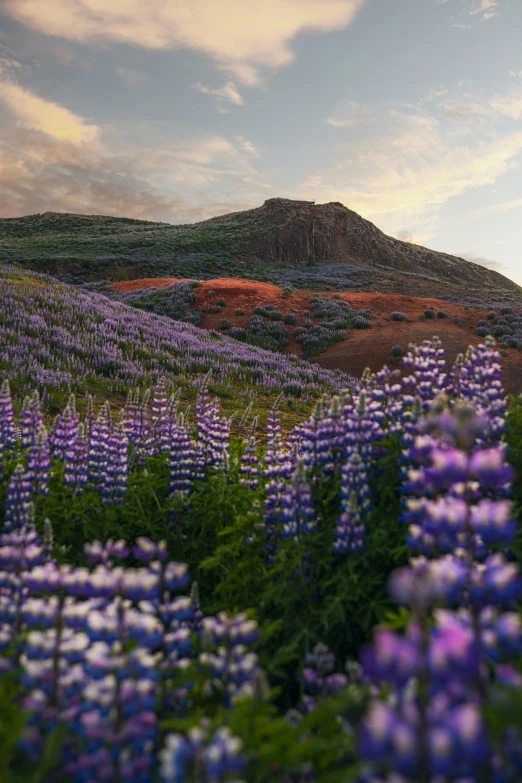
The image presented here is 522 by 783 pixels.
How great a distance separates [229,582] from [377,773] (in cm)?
260

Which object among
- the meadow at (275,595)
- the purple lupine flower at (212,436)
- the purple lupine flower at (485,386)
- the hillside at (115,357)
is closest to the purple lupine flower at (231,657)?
the meadow at (275,595)

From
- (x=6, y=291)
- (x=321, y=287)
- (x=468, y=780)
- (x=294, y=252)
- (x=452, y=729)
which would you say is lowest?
(x=468, y=780)

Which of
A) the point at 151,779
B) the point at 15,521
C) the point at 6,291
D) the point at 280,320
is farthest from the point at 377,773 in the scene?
the point at 280,320

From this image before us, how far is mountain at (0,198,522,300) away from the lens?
50.8 meters

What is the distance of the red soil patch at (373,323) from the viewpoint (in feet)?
72.6

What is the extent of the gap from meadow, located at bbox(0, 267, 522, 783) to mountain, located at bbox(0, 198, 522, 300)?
1725 inches

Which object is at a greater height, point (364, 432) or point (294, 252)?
point (294, 252)

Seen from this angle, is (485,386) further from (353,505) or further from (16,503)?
(16,503)

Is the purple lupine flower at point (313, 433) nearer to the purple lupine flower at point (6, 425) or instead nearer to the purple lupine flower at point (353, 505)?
the purple lupine flower at point (353, 505)

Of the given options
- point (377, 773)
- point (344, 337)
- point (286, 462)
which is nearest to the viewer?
point (377, 773)

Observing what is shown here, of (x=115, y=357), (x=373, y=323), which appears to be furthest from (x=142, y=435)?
(x=373, y=323)

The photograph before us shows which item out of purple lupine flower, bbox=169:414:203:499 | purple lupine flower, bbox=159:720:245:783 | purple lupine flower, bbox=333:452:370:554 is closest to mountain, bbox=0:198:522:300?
purple lupine flower, bbox=169:414:203:499

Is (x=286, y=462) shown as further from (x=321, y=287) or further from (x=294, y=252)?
(x=294, y=252)

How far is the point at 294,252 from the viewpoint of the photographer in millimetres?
66812
